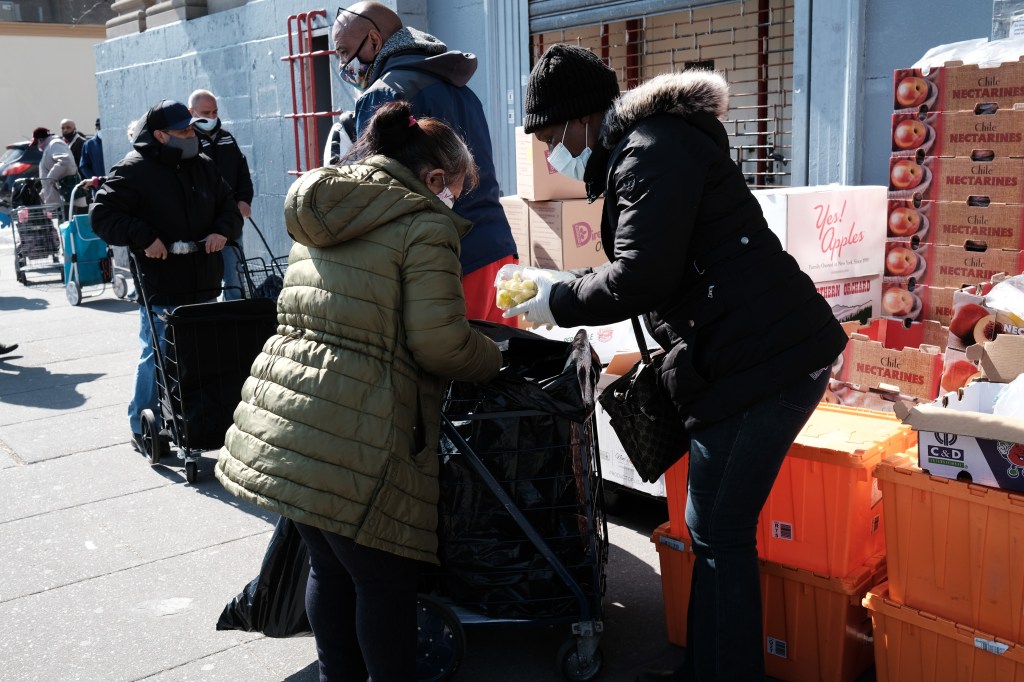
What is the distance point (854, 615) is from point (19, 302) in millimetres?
11434

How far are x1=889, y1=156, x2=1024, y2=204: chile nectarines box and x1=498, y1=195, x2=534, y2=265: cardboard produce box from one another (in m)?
2.04

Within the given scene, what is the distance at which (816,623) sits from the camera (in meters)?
3.14

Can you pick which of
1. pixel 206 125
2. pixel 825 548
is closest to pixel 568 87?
pixel 825 548

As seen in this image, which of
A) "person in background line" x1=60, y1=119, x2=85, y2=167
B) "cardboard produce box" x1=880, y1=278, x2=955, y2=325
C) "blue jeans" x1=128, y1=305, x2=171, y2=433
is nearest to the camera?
"cardboard produce box" x1=880, y1=278, x2=955, y2=325

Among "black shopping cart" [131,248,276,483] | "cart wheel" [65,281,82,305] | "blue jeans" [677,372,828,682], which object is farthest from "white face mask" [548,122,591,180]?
"cart wheel" [65,281,82,305]

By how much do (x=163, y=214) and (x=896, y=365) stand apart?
12.9 feet

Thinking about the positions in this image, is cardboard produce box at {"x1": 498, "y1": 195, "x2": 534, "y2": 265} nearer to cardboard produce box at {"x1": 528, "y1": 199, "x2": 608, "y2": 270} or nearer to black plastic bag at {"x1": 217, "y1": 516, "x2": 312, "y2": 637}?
A: cardboard produce box at {"x1": 528, "y1": 199, "x2": 608, "y2": 270}

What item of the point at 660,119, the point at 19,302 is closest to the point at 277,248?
the point at 19,302

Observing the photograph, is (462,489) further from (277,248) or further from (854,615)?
(277,248)

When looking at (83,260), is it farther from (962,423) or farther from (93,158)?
(962,423)

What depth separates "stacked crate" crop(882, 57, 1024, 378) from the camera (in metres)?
4.17

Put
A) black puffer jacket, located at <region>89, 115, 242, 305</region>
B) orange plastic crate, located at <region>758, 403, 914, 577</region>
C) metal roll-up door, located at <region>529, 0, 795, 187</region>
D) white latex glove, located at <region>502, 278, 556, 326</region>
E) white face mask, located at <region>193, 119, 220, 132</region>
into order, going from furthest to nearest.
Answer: white face mask, located at <region>193, 119, 220, 132</region>, metal roll-up door, located at <region>529, 0, 795, 187</region>, black puffer jacket, located at <region>89, 115, 242, 305</region>, orange plastic crate, located at <region>758, 403, 914, 577</region>, white latex glove, located at <region>502, 278, 556, 326</region>

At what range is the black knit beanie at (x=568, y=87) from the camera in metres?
2.71

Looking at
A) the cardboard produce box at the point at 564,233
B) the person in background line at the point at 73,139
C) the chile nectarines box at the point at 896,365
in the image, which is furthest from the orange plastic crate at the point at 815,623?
the person in background line at the point at 73,139
